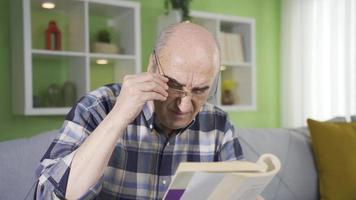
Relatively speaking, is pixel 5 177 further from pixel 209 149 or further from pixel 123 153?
pixel 209 149

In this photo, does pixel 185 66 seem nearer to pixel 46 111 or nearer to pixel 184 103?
pixel 184 103

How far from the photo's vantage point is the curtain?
9.30ft

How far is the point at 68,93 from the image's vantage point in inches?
87.6

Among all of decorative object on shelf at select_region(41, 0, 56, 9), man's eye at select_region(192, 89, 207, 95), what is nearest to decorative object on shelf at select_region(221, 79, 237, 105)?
decorative object on shelf at select_region(41, 0, 56, 9)

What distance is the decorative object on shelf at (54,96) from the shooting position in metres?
2.17

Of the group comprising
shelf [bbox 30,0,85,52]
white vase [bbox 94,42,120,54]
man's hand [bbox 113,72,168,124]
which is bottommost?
man's hand [bbox 113,72,168,124]

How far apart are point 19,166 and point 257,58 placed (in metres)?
2.47

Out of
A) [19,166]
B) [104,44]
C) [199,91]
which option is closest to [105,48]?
[104,44]

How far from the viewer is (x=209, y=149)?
3.85ft

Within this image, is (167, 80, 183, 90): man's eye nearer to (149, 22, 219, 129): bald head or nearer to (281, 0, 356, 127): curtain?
(149, 22, 219, 129): bald head

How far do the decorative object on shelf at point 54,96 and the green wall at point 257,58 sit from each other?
18 centimetres

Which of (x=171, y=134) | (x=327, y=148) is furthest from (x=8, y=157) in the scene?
(x=327, y=148)

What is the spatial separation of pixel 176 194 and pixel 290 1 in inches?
117

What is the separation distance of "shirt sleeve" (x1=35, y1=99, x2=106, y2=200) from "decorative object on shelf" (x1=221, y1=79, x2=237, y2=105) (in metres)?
2.03
